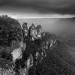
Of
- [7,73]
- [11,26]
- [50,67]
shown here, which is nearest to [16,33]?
[11,26]

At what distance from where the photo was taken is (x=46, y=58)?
56375 millimetres

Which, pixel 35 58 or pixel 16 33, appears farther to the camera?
pixel 35 58

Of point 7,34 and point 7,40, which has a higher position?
point 7,34

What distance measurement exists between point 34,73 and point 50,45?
2826 centimetres

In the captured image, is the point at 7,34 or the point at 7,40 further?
the point at 7,34

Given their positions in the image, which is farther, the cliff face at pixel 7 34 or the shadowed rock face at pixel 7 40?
the cliff face at pixel 7 34

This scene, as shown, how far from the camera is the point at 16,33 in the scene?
120 ft

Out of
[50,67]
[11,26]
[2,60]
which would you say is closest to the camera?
[2,60]

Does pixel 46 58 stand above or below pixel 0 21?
below

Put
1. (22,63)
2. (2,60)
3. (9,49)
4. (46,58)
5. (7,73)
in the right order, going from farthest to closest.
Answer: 1. (46,58)
2. (22,63)
3. (9,49)
4. (2,60)
5. (7,73)

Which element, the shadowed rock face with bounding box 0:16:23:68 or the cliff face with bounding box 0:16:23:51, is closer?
the shadowed rock face with bounding box 0:16:23:68

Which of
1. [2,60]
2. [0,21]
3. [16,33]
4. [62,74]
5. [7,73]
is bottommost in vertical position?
[62,74]

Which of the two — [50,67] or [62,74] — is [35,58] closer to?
[50,67]

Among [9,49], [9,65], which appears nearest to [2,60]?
[9,65]
